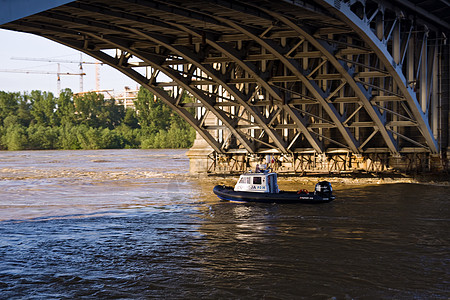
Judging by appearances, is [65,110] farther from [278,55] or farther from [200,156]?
[278,55]

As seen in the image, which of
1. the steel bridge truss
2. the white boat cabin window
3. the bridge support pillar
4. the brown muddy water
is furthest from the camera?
the bridge support pillar

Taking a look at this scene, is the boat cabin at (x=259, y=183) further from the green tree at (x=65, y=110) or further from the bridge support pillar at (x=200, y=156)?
the green tree at (x=65, y=110)

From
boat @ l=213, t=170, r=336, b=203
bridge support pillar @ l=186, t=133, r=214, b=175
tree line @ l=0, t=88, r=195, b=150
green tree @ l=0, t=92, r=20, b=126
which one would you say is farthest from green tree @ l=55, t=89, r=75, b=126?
boat @ l=213, t=170, r=336, b=203

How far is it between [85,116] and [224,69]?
111 meters

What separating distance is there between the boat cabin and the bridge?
4.66 metres

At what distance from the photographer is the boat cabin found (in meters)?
28.6

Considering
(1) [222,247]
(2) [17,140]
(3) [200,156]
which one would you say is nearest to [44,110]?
(2) [17,140]

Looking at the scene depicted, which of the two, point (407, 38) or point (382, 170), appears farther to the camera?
point (382, 170)

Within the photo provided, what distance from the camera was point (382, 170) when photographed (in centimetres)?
3569

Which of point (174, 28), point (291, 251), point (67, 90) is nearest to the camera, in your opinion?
point (291, 251)

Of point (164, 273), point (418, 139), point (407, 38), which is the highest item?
point (407, 38)

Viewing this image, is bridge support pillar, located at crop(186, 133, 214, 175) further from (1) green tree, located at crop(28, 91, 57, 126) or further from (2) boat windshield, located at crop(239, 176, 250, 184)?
(1) green tree, located at crop(28, 91, 57, 126)

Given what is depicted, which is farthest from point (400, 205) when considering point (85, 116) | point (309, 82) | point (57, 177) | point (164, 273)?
point (85, 116)

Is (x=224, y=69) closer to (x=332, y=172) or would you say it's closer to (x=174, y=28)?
(x=174, y=28)
